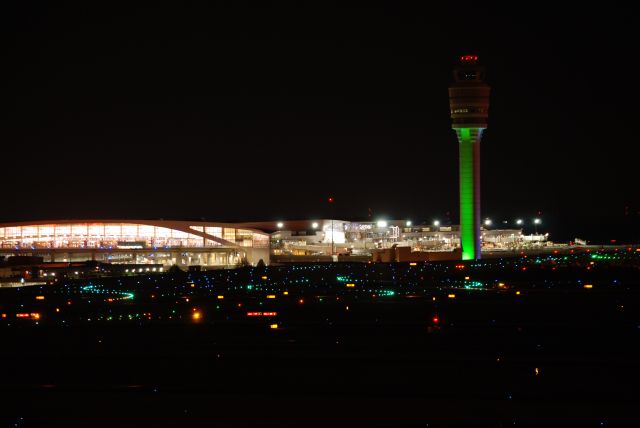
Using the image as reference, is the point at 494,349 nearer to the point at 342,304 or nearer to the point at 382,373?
the point at 382,373

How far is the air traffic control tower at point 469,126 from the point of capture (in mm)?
127438

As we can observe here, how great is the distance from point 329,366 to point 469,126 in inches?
3824

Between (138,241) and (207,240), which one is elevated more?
(207,240)

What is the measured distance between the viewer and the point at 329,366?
1332 inches

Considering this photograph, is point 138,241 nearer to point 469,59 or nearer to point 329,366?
point 469,59

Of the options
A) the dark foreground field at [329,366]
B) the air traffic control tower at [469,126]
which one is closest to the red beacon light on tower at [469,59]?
the air traffic control tower at [469,126]

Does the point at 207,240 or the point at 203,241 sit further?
the point at 203,241

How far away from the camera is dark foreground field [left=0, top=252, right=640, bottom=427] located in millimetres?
26016

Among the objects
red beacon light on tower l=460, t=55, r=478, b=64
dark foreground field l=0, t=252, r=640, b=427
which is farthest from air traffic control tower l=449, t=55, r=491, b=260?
dark foreground field l=0, t=252, r=640, b=427

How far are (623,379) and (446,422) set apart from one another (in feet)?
30.3

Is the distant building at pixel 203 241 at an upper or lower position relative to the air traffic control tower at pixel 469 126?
lower

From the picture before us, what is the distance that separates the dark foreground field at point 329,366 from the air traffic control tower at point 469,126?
7151 centimetres

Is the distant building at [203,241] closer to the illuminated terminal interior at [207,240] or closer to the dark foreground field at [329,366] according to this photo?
the illuminated terminal interior at [207,240]

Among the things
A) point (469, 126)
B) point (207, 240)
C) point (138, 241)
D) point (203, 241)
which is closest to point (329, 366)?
point (469, 126)
